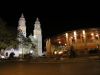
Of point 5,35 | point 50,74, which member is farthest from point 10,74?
point 5,35

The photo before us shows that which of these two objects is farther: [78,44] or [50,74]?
[78,44]

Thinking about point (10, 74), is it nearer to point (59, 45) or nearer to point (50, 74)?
point (50, 74)

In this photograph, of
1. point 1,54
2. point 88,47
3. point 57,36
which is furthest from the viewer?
point 57,36

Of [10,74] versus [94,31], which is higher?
[94,31]

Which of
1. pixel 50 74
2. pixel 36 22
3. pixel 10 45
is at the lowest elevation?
pixel 50 74

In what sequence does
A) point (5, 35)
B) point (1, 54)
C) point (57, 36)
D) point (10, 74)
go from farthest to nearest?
point (57, 36)
point (1, 54)
point (5, 35)
point (10, 74)

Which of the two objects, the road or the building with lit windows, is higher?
the building with lit windows

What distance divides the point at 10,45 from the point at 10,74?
37826mm

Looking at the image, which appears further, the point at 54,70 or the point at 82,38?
the point at 82,38

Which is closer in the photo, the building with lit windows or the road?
the road

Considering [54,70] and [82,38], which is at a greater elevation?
[82,38]

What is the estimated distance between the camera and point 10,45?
5572 cm

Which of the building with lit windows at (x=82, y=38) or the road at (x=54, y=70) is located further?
the building with lit windows at (x=82, y=38)

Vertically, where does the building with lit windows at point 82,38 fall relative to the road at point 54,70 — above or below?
above
